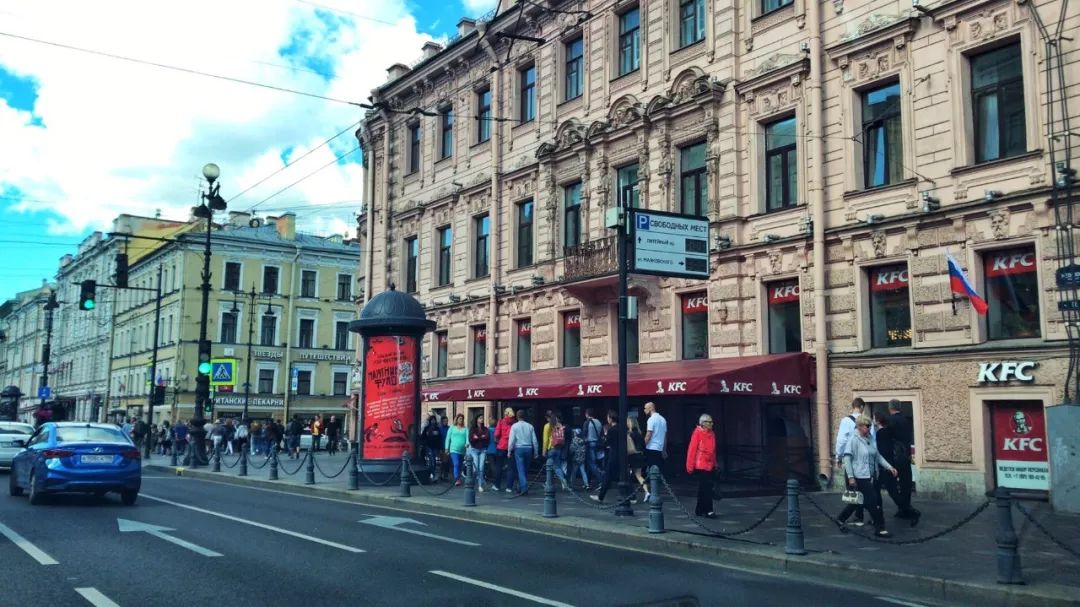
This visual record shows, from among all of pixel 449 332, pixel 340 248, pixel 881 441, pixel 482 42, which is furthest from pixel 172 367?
pixel 881 441

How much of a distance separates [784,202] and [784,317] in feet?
8.40

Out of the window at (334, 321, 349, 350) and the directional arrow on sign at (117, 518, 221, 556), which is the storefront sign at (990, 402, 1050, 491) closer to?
the directional arrow on sign at (117, 518, 221, 556)

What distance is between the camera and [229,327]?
61125 millimetres

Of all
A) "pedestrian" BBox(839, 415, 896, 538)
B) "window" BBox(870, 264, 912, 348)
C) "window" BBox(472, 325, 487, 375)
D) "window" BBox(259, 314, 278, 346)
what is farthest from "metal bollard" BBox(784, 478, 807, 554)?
"window" BBox(259, 314, 278, 346)

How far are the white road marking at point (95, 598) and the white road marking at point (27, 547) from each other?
1.78 metres

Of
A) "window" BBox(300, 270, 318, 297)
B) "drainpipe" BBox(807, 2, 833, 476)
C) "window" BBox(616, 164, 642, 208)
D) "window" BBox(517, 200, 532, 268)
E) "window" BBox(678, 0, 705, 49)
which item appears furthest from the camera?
"window" BBox(300, 270, 318, 297)

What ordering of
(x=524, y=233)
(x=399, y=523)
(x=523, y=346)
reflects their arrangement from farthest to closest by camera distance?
(x=524, y=233), (x=523, y=346), (x=399, y=523)

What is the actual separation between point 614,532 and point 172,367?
52.5 metres

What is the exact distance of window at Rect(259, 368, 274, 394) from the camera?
200 ft

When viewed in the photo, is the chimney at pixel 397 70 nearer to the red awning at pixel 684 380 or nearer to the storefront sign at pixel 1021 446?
the red awning at pixel 684 380

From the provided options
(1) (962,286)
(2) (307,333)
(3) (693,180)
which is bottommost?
(1) (962,286)

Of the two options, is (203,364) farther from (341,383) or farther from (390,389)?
(341,383)

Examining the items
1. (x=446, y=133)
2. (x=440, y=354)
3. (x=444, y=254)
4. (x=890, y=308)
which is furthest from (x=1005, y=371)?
(x=446, y=133)

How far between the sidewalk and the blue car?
476 cm
